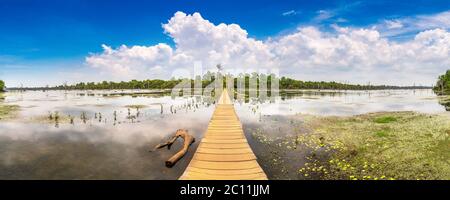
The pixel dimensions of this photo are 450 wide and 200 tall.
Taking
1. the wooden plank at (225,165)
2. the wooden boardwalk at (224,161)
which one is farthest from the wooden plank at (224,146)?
the wooden plank at (225,165)

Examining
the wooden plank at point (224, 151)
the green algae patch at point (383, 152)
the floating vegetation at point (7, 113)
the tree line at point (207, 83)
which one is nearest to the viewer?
the green algae patch at point (383, 152)

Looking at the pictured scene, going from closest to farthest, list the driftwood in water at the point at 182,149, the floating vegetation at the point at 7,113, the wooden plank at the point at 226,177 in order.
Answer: the wooden plank at the point at 226,177 → the driftwood in water at the point at 182,149 → the floating vegetation at the point at 7,113

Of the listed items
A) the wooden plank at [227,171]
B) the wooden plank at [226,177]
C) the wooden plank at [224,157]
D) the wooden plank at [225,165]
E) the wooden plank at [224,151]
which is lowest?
the wooden plank at [226,177]

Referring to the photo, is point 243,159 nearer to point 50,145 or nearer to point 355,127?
point 50,145

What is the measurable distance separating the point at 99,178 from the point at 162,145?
4877 millimetres

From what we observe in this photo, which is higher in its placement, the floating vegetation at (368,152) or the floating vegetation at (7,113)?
the floating vegetation at (7,113)

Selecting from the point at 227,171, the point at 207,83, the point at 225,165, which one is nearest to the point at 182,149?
the point at 225,165

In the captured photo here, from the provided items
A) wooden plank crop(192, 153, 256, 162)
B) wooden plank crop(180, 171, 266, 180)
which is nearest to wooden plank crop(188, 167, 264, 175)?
wooden plank crop(180, 171, 266, 180)

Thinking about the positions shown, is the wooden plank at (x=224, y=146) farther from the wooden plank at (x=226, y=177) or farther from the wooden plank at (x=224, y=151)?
the wooden plank at (x=226, y=177)

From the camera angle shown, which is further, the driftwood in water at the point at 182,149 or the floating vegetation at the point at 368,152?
the driftwood in water at the point at 182,149

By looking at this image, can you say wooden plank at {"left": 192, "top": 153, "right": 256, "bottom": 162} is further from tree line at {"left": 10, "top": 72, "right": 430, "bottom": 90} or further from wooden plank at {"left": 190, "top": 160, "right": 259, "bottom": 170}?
tree line at {"left": 10, "top": 72, "right": 430, "bottom": 90}
